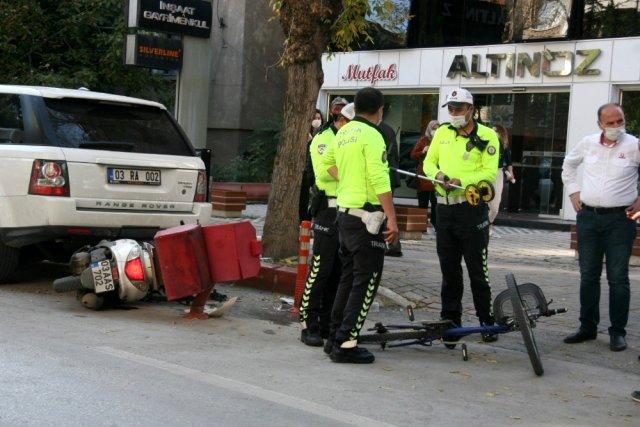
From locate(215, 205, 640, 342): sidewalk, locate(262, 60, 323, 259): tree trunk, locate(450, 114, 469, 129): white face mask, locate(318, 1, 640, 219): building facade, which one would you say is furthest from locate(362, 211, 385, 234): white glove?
locate(318, 1, 640, 219): building facade

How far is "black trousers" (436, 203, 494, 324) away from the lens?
7.51 meters

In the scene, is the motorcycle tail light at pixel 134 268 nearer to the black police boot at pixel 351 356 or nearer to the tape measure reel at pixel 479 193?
the black police boot at pixel 351 356

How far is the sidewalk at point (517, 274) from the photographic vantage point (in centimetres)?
894

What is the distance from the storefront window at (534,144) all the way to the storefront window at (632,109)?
4.28 feet

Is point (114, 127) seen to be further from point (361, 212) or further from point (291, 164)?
point (361, 212)

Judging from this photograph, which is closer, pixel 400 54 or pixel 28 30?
pixel 28 30

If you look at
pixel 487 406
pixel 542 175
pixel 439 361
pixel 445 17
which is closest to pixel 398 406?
pixel 487 406

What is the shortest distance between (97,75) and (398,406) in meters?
16.9

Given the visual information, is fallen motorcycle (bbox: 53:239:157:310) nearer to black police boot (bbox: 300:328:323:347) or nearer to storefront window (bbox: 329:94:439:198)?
black police boot (bbox: 300:328:323:347)

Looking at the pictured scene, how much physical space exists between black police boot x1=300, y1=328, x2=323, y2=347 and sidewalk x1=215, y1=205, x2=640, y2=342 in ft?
5.81

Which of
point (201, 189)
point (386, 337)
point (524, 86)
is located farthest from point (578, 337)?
point (524, 86)

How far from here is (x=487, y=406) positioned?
5.78 m

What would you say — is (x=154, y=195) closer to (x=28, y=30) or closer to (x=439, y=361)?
(x=439, y=361)

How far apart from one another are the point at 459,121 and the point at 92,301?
3.29m
